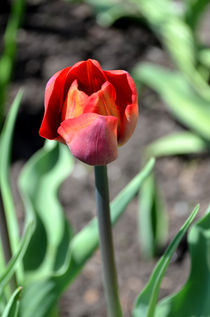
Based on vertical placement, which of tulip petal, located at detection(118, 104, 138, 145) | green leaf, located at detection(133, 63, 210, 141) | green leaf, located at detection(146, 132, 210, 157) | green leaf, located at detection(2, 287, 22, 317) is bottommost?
green leaf, located at detection(146, 132, 210, 157)

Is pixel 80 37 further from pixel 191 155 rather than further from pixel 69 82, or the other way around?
pixel 69 82

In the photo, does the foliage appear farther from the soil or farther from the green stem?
the soil

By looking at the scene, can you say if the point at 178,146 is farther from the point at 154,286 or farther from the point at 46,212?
the point at 154,286

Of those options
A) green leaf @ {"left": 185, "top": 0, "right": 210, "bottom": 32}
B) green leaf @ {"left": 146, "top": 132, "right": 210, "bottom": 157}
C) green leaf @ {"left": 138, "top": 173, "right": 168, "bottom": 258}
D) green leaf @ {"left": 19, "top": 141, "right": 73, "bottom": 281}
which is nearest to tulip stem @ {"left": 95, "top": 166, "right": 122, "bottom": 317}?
green leaf @ {"left": 19, "top": 141, "right": 73, "bottom": 281}

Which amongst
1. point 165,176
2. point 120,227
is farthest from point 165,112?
point 120,227

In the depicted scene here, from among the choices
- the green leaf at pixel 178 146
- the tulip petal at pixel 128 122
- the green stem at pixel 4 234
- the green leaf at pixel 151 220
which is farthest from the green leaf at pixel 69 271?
the green leaf at pixel 178 146

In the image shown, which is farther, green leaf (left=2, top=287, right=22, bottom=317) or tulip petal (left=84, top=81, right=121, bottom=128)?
green leaf (left=2, top=287, right=22, bottom=317)

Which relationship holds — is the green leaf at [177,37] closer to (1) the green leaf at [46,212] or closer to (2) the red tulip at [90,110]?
(1) the green leaf at [46,212]
